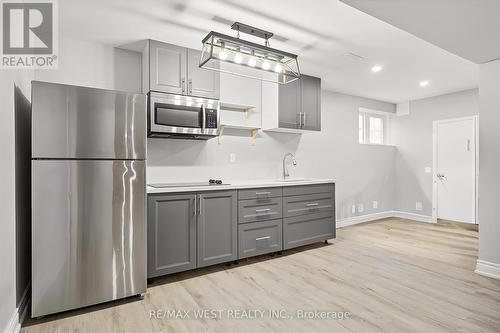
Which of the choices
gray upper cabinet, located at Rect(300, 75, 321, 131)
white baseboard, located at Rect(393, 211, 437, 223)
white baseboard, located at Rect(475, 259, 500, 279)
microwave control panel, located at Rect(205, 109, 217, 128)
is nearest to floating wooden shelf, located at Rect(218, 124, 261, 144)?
microwave control panel, located at Rect(205, 109, 217, 128)

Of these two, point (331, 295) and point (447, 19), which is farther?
point (331, 295)

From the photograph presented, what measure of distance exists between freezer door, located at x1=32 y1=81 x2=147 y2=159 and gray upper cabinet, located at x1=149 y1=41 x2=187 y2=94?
2.15 feet

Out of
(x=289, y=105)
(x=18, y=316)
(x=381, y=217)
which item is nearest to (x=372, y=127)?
(x=381, y=217)

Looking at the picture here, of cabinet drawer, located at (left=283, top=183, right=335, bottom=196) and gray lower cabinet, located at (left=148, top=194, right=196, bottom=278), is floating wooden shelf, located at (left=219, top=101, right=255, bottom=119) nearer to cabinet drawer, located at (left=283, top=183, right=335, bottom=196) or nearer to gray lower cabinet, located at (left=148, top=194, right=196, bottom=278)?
cabinet drawer, located at (left=283, top=183, right=335, bottom=196)

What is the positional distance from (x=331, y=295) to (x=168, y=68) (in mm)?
2722

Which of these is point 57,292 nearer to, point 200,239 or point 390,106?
point 200,239

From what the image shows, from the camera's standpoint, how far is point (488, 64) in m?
2.92

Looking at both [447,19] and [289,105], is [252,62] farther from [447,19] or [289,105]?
[447,19]

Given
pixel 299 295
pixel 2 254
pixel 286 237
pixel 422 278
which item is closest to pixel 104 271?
pixel 2 254

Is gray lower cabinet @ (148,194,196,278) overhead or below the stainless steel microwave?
below

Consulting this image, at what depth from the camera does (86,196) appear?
2.20 m

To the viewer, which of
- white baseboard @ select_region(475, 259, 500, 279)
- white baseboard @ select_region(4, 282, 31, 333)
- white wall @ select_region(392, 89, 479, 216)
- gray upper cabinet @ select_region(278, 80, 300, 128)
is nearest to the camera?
white baseboard @ select_region(4, 282, 31, 333)

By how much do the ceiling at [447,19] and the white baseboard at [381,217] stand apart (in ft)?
10.8

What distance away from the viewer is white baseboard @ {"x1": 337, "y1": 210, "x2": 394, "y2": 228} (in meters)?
5.09
